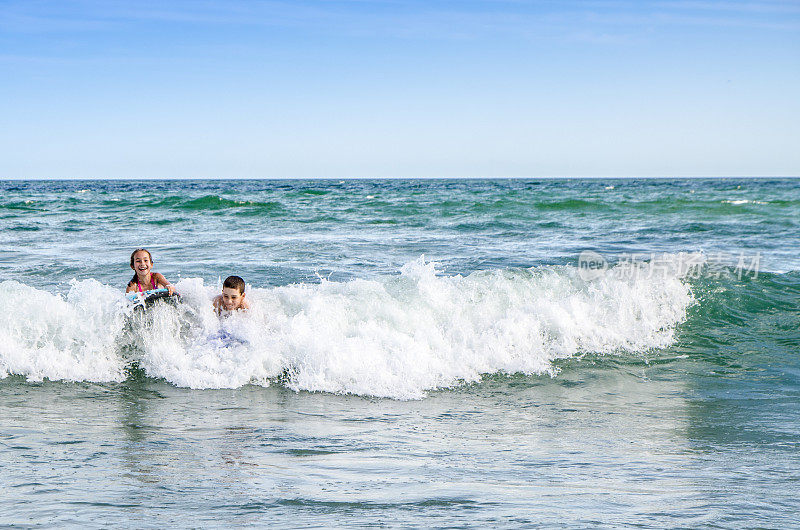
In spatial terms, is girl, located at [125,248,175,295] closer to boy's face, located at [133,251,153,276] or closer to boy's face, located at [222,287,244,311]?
boy's face, located at [133,251,153,276]

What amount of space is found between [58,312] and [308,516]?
16.7ft

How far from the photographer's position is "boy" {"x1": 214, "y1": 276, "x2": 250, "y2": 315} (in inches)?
287

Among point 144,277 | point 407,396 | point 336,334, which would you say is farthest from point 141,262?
point 407,396

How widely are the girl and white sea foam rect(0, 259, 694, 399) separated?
244 mm

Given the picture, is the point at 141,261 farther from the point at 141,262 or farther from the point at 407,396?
the point at 407,396

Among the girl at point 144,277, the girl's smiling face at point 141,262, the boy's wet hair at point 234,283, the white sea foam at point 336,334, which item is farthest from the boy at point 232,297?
the girl's smiling face at point 141,262

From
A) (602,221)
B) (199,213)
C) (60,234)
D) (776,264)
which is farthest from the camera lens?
(199,213)

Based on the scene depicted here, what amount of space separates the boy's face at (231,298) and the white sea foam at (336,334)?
0.37ft

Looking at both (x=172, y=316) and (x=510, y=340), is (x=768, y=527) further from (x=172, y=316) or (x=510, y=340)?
(x=172, y=316)

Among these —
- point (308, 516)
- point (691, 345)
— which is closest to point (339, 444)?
point (308, 516)

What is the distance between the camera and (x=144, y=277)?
7.89 metres

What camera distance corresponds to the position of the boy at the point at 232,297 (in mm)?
7277

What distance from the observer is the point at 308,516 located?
3371mm

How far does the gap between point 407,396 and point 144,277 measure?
3.49 m
